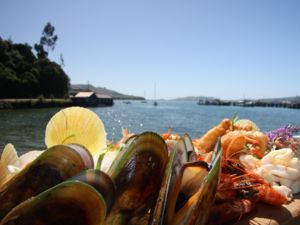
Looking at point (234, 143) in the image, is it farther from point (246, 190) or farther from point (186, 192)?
point (186, 192)

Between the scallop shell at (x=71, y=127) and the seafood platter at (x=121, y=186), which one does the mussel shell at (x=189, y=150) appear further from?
the scallop shell at (x=71, y=127)

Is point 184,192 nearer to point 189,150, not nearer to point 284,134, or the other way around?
point 189,150

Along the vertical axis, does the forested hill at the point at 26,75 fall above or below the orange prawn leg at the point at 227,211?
above

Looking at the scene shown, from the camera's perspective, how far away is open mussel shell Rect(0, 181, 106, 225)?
92 centimetres

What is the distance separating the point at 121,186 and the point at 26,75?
65.6 m

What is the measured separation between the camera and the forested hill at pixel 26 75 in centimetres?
5825

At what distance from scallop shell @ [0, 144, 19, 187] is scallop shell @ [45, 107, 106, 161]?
213 millimetres

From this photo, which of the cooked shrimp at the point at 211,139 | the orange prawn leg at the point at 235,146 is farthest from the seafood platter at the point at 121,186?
the cooked shrimp at the point at 211,139

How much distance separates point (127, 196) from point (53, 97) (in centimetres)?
7522

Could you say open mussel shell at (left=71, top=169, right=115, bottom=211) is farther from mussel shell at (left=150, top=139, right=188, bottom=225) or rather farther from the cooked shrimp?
the cooked shrimp

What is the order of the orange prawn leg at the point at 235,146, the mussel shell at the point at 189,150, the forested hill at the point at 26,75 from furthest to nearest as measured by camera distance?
the forested hill at the point at 26,75 < the orange prawn leg at the point at 235,146 < the mussel shell at the point at 189,150

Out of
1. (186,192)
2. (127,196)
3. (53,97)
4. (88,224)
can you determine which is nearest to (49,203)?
(88,224)

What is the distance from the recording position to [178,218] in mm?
1199

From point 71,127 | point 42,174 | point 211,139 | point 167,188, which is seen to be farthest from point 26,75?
point 167,188
